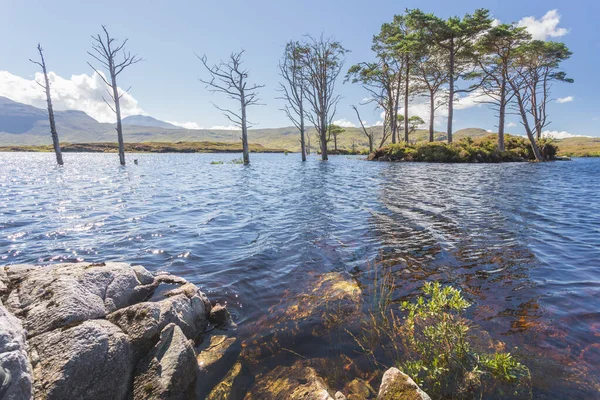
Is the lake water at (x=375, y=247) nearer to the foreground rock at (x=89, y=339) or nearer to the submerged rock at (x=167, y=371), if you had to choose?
the submerged rock at (x=167, y=371)

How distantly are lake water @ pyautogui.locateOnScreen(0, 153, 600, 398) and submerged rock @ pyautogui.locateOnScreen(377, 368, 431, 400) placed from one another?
139 centimetres

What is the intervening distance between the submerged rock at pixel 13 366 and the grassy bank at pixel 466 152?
156ft

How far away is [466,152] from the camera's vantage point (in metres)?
43.0

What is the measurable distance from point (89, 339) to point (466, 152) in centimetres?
4837

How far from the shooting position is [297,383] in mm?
3818

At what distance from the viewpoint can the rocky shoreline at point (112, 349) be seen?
307 cm

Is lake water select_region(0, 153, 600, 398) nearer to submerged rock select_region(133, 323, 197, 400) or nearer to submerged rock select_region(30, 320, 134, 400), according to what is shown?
submerged rock select_region(133, 323, 197, 400)

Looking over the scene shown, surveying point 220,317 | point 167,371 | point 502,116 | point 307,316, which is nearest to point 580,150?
point 502,116

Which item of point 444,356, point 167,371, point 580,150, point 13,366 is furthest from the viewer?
point 580,150

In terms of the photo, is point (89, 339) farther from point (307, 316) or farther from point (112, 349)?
point (307, 316)

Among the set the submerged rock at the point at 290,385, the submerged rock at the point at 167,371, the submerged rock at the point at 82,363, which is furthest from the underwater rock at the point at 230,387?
the submerged rock at the point at 82,363

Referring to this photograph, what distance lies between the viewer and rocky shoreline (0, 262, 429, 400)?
3070mm

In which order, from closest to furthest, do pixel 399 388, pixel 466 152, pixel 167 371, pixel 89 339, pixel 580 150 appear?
pixel 399 388
pixel 89 339
pixel 167 371
pixel 466 152
pixel 580 150

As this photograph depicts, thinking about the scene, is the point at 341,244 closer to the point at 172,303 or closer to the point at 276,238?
the point at 276,238
